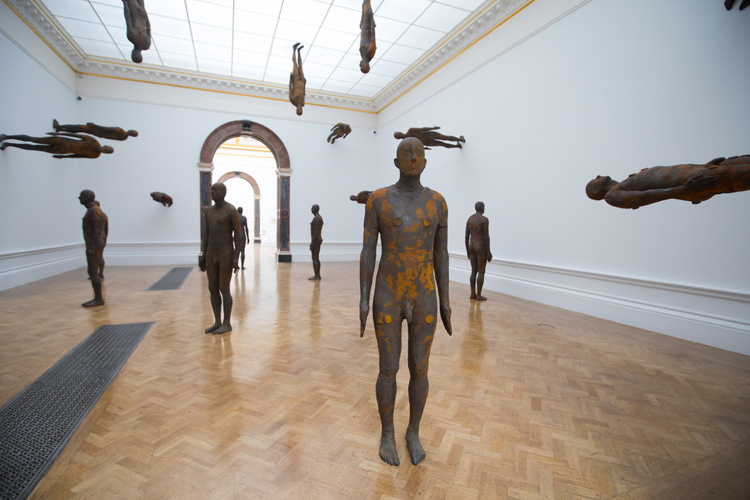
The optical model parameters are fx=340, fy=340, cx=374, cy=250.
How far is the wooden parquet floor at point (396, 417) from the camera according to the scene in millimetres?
2025

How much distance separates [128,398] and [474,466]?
2.89 meters

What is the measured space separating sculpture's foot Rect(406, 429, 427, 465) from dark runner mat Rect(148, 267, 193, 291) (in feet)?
23.5

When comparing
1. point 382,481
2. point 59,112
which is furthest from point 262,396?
point 59,112

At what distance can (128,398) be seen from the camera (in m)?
2.95

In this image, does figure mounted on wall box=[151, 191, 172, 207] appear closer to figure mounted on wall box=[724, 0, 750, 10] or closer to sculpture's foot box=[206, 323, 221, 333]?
sculpture's foot box=[206, 323, 221, 333]

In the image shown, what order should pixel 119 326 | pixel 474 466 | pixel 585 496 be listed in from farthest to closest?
1. pixel 119 326
2. pixel 474 466
3. pixel 585 496

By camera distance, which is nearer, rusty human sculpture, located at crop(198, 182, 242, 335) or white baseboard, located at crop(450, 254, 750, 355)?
white baseboard, located at crop(450, 254, 750, 355)

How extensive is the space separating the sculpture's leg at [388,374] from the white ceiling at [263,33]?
8.15 metres

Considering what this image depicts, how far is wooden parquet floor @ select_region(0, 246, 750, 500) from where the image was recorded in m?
2.03

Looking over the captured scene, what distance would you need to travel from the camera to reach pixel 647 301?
5.16 m

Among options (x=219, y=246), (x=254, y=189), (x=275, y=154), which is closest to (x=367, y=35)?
(x=219, y=246)

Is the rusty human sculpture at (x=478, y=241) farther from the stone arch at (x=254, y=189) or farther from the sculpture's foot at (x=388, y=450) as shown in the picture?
the stone arch at (x=254, y=189)

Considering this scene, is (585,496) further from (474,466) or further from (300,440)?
(300,440)

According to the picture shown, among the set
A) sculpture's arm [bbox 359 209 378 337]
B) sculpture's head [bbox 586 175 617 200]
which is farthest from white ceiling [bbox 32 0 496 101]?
sculpture's arm [bbox 359 209 378 337]
